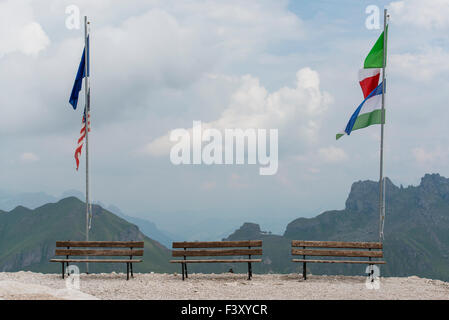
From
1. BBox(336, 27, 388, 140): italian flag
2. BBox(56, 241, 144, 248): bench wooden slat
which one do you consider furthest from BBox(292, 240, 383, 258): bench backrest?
BBox(56, 241, 144, 248): bench wooden slat

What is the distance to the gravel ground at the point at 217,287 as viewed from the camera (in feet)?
45.1

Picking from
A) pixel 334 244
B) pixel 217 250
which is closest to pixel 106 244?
pixel 217 250

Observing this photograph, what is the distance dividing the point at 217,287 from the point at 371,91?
8.59 meters

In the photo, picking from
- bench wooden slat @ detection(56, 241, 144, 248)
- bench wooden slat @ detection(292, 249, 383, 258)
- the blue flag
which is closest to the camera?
bench wooden slat @ detection(292, 249, 383, 258)

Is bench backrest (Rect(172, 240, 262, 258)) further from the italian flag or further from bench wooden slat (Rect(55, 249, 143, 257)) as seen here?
the italian flag

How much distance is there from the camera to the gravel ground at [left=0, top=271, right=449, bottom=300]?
1376cm

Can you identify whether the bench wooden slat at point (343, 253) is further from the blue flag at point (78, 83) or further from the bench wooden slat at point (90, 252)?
the blue flag at point (78, 83)

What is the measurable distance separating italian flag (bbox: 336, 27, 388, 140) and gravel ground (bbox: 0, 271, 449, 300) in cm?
533

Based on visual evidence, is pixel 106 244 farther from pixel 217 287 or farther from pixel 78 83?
pixel 78 83

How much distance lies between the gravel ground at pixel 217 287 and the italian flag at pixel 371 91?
5.33m

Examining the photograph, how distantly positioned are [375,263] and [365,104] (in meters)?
5.40

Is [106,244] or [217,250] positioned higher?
[106,244]

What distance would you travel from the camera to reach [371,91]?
19.0 m
